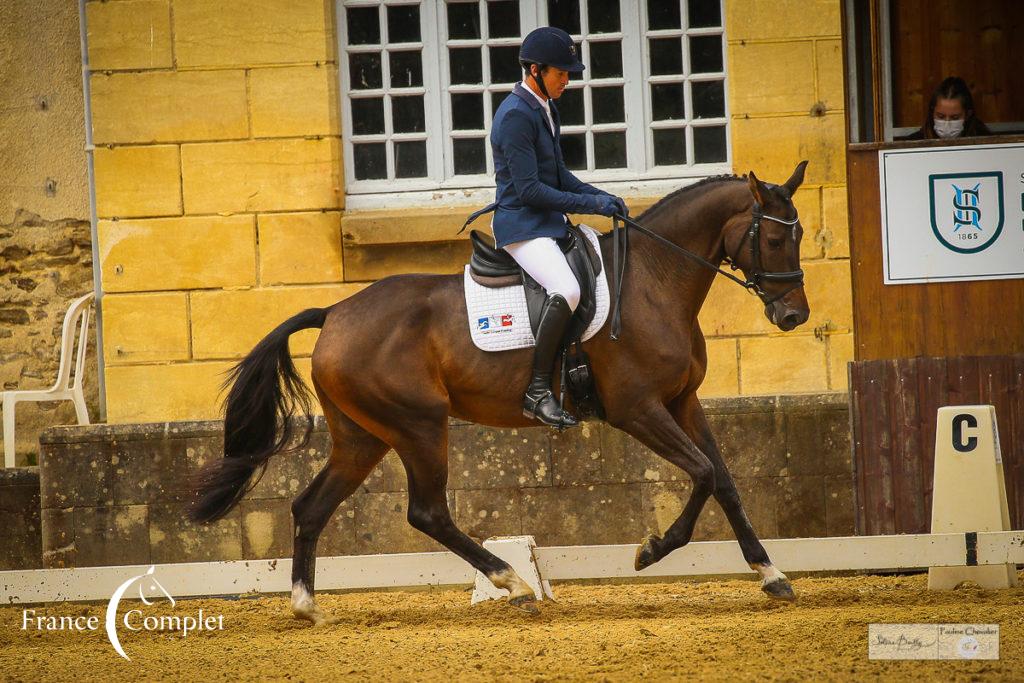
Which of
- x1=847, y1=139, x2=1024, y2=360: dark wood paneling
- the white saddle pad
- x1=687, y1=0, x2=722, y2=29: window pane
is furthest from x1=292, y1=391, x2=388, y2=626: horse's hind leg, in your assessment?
x1=687, y1=0, x2=722, y2=29: window pane

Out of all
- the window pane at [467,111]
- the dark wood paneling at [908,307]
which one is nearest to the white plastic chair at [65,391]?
the window pane at [467,111]

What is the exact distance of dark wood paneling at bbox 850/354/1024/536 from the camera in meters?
8.83

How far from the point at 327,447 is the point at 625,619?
3.17m

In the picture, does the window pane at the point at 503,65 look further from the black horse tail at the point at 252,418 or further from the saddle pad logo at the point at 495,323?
the saddle pad logo at the point at 495,323

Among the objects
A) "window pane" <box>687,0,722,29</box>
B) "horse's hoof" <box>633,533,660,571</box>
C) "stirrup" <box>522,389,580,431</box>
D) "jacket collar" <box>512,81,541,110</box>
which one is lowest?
"horse's hoof" <box>633,533,660,571</box>

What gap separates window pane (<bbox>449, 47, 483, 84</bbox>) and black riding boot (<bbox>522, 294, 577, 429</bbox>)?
3.81m

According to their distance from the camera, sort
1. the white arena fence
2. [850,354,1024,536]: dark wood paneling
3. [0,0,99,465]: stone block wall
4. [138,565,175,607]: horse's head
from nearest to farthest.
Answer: the white arena fence, [138,565,175,607]: horse's head, [850,354,1024,536]: dark wood paneling, [0,0,99,465]: stone block wall

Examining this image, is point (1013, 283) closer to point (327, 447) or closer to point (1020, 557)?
point (1020, 557)

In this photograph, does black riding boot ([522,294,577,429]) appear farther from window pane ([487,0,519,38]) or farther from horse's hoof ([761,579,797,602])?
window pane ([487,0,519,38])

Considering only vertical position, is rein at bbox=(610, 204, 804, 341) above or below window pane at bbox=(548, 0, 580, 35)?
below

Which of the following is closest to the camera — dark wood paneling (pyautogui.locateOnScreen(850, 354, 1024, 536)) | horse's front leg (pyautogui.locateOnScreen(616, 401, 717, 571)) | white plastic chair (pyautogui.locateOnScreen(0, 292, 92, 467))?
horse's front leg (pyautogui.locateOnScreen(616, 401, 717, 571))

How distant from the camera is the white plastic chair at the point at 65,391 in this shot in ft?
30.8

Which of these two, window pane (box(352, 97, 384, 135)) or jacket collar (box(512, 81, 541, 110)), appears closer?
jacket collar (box(512, 81, 541, 110))

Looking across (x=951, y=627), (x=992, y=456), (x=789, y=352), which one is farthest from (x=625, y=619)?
(x=789, y=352)
